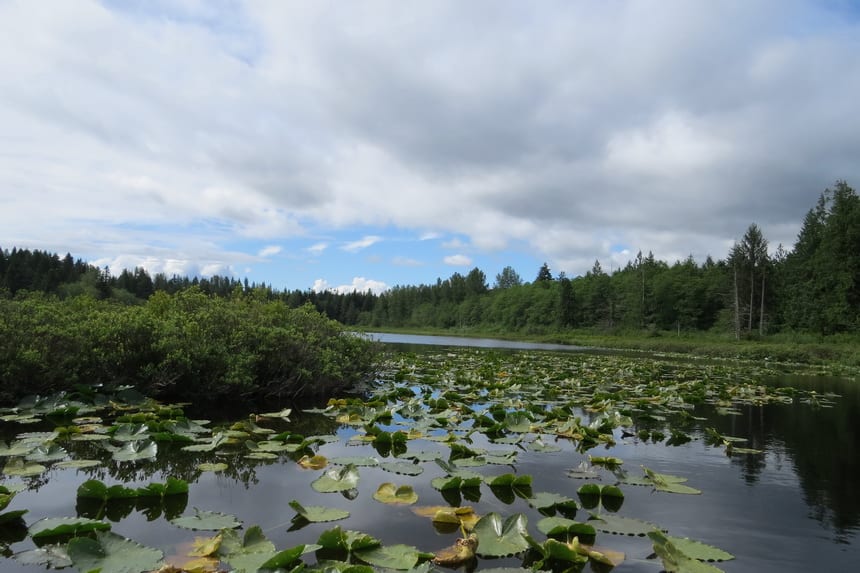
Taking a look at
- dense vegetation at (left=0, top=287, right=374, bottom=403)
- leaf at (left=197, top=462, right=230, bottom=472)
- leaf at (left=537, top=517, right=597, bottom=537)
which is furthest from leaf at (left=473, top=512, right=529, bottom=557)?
dense vegetation at (left=0, top=287, right=374, bottom=403)

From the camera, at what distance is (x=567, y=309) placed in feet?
236

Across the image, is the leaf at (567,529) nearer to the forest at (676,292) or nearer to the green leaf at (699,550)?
the green leaf at (699,550)

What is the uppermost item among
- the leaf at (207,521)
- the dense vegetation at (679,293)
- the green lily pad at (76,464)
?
the dense vegetation at (679,293)

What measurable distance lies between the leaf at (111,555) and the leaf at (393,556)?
116 cm

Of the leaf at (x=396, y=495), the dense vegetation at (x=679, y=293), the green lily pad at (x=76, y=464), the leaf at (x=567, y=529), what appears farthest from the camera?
the dense vegetation at (x=679, y=293)

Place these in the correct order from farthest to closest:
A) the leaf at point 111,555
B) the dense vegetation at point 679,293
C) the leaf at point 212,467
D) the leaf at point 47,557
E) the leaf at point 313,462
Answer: the dense vegetation at point 679,293, the leaf at point 313,462, the leaf at point 212,467, the leaf at point 47,557, the leaf at point 111,555

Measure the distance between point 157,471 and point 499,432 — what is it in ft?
13.6

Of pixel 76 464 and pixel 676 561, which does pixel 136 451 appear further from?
pixel 676 561

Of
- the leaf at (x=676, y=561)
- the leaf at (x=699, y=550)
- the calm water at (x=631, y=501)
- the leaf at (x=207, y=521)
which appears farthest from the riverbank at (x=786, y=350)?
the leaf at (x=207, y=521)

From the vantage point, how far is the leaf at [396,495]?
4168mm

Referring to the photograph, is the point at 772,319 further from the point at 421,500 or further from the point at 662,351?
the point at 421,500

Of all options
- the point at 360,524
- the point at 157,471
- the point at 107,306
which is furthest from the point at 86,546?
the point at 107,306

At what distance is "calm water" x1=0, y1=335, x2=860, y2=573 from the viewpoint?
3463 millimetres

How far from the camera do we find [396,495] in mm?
4223
